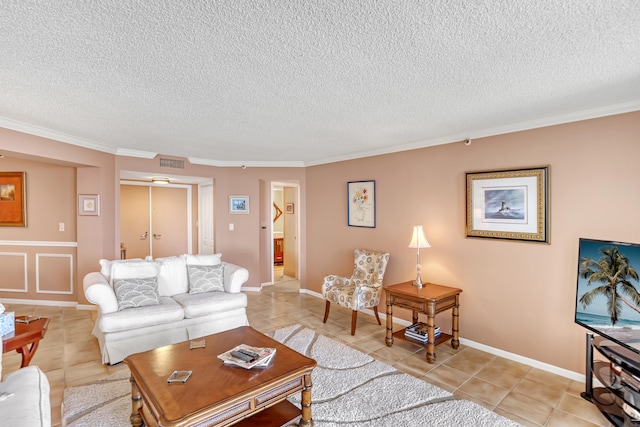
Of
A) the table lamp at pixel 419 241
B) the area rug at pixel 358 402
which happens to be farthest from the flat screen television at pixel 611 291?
the table lamp at pixel 419 241

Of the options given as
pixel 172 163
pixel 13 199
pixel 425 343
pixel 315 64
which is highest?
pixel 315 64

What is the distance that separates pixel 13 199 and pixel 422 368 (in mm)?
6132

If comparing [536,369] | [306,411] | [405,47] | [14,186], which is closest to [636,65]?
[405,47]

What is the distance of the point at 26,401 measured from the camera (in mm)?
1689

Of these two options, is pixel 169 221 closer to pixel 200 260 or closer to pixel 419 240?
pixel 200 260

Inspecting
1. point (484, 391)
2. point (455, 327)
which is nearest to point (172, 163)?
point (455, 327)

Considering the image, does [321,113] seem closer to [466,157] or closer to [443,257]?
[466,157]

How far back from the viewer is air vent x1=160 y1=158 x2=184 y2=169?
5.05 m

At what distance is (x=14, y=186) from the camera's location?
15.9ft

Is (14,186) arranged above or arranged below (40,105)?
below

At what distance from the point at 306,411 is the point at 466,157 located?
2.99 m

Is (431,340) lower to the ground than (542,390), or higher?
higher

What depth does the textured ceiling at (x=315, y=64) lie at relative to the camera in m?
1.45

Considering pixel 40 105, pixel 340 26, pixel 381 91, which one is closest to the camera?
pixel 340 26
